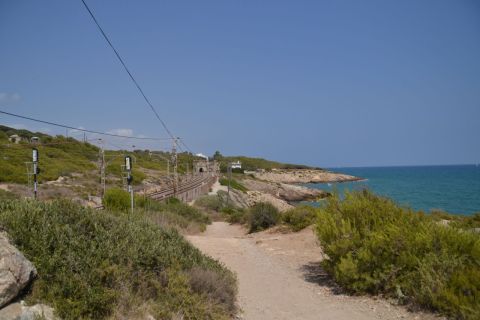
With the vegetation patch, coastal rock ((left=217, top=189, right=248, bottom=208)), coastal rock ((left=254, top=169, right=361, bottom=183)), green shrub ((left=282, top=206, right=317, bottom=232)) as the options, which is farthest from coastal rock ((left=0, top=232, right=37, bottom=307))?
coastal rock ((left=254, top=169, right=361, bottom=183))

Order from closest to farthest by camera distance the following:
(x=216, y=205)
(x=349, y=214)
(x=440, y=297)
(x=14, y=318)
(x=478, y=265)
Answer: (x=14, y=318), (x=440, y=297), (x=478, y=265), (x=349, y=214), (x=216, y=205)

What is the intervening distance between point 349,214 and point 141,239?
4.93m

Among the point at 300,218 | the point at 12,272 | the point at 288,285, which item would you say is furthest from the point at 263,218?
the point at 12,272

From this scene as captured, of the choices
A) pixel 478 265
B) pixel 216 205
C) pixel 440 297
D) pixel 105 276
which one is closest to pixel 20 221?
pixel 105 276

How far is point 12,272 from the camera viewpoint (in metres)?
5.14

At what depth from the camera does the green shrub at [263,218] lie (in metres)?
21.2

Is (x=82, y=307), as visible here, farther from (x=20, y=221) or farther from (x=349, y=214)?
(x=349, y=214)

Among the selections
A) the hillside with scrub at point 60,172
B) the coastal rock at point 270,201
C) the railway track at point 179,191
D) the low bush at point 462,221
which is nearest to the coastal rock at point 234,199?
the coastal rock at point 270,201

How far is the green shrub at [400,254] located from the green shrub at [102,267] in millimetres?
2745

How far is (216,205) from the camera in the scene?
38094 mm

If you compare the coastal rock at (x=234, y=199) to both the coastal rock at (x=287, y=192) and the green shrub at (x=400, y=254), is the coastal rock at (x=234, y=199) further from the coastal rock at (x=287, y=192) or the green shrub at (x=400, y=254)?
the green shrub at (x=400, y=254)

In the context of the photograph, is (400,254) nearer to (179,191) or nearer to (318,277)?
(318,277)

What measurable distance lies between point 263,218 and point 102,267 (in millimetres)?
15834

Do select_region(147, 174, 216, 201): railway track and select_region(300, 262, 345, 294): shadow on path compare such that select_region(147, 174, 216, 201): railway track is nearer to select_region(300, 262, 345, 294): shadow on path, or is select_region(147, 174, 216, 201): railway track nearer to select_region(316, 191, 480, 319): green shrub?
select_region(300, 262, 345, 294): shadow on path
